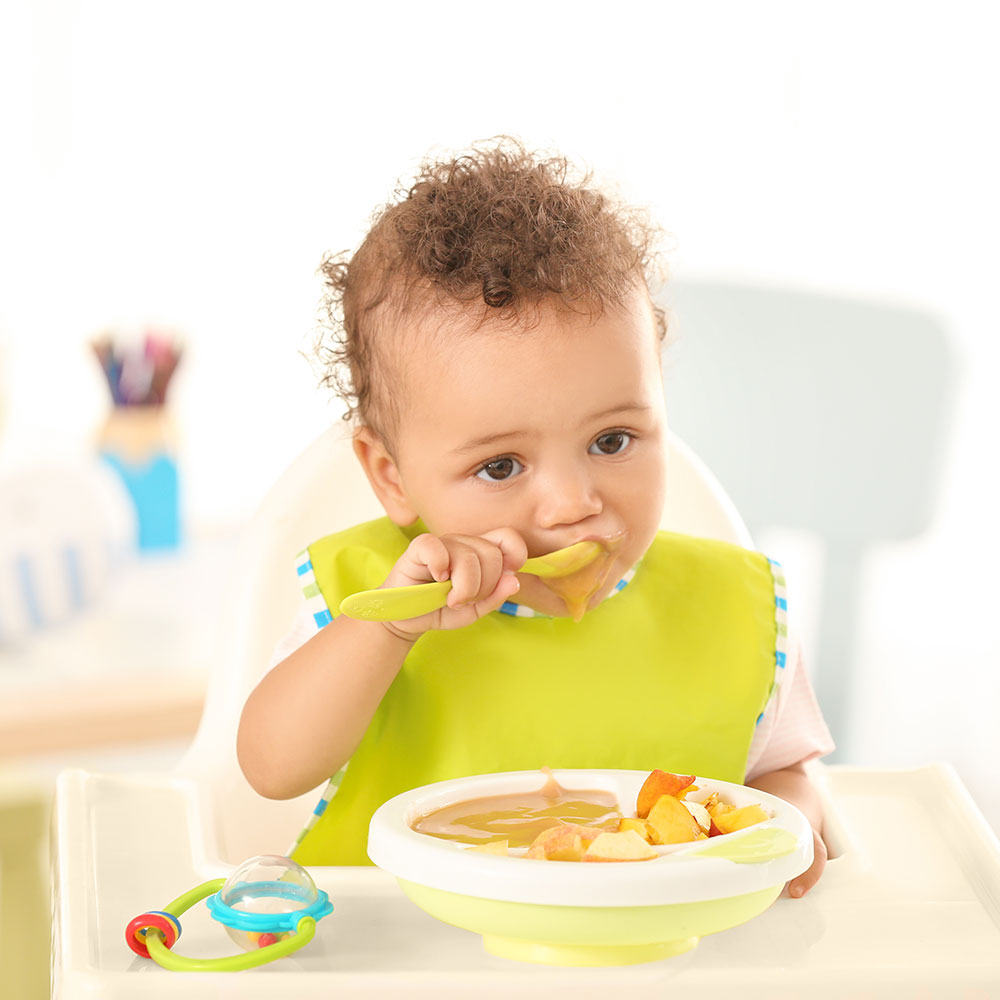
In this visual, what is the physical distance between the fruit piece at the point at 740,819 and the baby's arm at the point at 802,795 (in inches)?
5.6

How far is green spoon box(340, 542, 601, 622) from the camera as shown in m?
0.78

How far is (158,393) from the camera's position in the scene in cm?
221

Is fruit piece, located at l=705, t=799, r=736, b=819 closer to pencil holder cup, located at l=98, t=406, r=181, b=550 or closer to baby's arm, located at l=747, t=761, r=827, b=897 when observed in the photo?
baby's arm, located at l=747, t=761, r=827, b=897

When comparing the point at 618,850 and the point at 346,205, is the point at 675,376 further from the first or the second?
the point at 618,850

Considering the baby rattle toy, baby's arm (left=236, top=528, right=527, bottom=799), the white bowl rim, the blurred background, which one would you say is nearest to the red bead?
the baby rattle toy

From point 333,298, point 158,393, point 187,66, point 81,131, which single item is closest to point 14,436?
point 158,393

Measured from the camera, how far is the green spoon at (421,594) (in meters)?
0.78

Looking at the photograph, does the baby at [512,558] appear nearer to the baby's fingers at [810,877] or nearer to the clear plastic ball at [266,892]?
the baby's fingers at [810,877]

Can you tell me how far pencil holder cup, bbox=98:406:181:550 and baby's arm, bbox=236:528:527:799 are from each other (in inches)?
52.5

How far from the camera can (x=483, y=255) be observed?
0.92 m

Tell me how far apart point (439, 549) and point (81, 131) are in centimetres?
184

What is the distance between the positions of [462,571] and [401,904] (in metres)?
Answer: 0.21

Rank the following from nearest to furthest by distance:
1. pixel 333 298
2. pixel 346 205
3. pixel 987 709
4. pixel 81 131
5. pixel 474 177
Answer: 1. pixel 474 177
2. pixel 333 298
3. pixel 987 709
4. pixel 81 131
5. pixel 346 205

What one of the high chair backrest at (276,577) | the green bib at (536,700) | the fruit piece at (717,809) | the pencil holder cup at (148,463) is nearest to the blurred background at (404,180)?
the pencil holder cup at (148,463)
